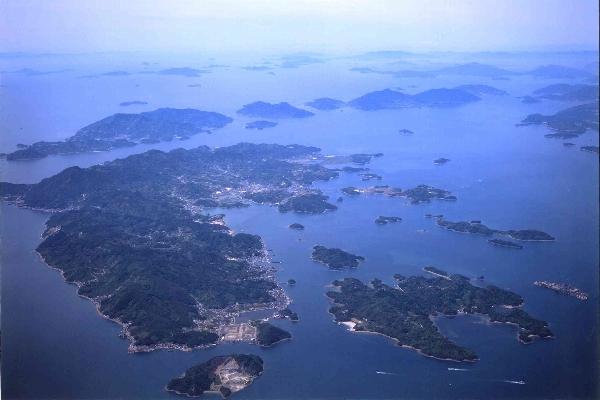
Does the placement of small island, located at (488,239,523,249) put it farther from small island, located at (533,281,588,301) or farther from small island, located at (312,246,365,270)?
small island, located at (312,246,365,270)

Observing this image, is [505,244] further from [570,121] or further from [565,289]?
[570,121]

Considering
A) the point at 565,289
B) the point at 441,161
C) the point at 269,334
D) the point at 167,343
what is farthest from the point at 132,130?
the point at 565,289

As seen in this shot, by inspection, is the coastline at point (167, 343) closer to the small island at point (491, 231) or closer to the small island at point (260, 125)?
the small island at point (491, 231)

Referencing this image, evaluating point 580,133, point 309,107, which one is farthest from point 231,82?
point 580,133

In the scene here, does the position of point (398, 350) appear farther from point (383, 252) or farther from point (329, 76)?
point (329, 76)

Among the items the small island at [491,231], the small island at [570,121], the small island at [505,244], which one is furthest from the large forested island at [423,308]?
the small island at [570,121]

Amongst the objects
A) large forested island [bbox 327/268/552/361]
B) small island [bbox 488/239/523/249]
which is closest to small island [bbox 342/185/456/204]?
small island [bbox 488/239/523/249]
